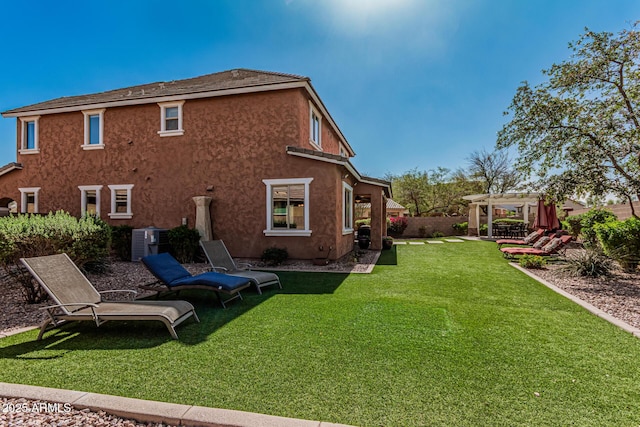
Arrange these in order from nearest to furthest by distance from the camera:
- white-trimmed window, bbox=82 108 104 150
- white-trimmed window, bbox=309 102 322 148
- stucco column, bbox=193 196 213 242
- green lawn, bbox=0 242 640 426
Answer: green lawn, bbox=0 242 640 426 → stucco column, bbox=193 196 213 242 → white-trimmed window, bbox=309 102 322 148 → white-trimmed window, bbox=82 108 104 150

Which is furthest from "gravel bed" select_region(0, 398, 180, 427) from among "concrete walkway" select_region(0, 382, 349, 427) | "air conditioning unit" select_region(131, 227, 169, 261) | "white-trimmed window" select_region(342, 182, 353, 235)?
"white-trimmed window" select_region(342, 182, 353, 235)

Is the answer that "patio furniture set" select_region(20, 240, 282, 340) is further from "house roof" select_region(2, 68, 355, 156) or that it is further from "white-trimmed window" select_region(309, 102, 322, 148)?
"white-trimmed window" select_region(309, 102, 322, 148)

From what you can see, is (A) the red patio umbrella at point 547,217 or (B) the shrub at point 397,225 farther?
(B) the shrub at point 397,225

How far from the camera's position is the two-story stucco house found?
12102mm

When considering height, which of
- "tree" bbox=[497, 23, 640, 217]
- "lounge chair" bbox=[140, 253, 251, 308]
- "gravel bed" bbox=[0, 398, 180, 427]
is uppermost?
"tree" bbox=[497, 23, 640, 217]

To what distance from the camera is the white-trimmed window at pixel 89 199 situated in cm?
1452

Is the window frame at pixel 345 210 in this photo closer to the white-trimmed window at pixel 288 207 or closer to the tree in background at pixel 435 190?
the white-trimmed window at pixel 288 207

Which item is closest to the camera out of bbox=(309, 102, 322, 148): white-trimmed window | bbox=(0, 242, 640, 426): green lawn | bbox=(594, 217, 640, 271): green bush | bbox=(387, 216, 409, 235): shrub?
bbox=(0, 242, 640, 426): green lawn

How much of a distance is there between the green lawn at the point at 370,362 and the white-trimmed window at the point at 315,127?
9247 mm

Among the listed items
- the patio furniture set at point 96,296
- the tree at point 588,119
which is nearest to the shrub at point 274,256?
the patio furniture set at point 96,296

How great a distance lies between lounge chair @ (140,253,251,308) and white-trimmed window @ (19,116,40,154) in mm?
13554

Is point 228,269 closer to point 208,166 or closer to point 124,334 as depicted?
point 124,334

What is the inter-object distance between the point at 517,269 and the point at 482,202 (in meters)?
13.9

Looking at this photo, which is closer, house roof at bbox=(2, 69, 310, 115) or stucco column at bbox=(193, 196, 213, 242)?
stucco column at bbox=(193, 196, 213, 242)
